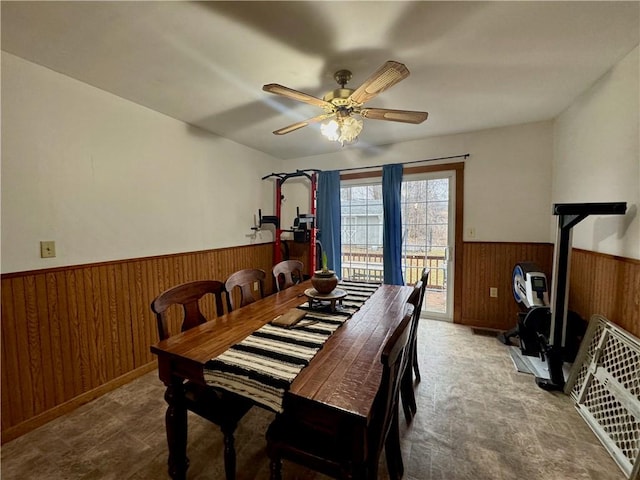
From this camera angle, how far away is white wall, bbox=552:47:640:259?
1.72m

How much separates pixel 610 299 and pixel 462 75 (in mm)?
1963

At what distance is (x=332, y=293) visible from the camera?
184cm

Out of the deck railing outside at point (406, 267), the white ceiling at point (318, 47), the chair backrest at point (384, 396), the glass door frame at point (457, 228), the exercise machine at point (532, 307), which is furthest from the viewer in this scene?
the deck railing outside at point (406, 267)

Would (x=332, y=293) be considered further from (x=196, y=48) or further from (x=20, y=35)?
(x=20, y=35)

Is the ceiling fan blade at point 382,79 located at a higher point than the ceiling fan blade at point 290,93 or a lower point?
lower

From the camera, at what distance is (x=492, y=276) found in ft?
10.5

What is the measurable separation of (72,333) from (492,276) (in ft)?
13.4

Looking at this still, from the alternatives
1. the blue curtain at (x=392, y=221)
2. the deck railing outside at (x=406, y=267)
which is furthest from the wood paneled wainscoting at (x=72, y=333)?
the blue curtain at (x=392, y=221)

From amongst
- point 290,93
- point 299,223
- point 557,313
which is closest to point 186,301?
point 290,93

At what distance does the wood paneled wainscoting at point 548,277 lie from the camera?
5.93 ft

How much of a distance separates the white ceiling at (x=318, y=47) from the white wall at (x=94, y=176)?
19 cm

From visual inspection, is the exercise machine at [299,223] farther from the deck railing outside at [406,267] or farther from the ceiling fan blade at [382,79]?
the ceiling fan blade at [382,79]

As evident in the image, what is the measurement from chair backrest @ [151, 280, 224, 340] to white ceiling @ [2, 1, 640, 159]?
1.49m

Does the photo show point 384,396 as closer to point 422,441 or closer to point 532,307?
point 422,441
